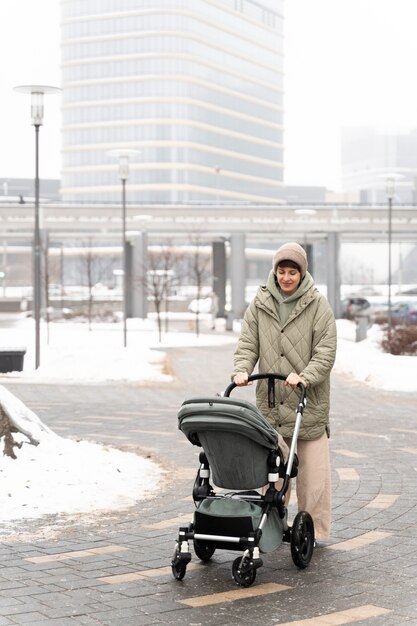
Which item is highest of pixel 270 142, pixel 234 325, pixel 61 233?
pixel 270 142

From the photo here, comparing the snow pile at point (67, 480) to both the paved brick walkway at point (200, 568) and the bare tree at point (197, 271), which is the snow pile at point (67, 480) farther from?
the bare tree at point (197, 271)

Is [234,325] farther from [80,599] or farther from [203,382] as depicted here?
[80,599]

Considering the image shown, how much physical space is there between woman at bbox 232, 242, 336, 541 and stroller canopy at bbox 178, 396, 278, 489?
23.5 inches

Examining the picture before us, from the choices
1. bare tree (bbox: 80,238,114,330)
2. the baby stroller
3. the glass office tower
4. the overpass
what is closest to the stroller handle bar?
the baby stroller

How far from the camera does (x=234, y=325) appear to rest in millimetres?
47875

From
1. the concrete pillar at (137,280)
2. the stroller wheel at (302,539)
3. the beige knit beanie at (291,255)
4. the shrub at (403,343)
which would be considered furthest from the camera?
the concrete pillar at (137,280)

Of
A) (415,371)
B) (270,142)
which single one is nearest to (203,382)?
(415,371)

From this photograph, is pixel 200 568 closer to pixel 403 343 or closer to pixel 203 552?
pixel 203 552

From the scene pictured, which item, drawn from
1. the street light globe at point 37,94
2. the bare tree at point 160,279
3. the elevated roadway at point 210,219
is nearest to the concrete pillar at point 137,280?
the bare tree at point 160,279

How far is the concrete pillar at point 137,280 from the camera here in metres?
57.4

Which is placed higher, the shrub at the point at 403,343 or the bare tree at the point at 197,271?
the bare tree at the point at 197,271

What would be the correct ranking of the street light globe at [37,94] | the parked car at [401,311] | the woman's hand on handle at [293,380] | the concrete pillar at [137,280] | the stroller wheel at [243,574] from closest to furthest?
1. the stroller wheel at [243,574]
2. the woman's hand on handle at [293,380]
3. the street light globe at [37,94]
4. the parked car at [401,311]
5. the concrete pillar at [137,280]

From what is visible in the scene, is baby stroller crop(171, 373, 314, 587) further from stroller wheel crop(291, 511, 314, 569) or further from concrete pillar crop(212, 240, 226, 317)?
concrete pillar crop(212, 240, 226, 317)

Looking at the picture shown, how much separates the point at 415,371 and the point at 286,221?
40.7 metres
